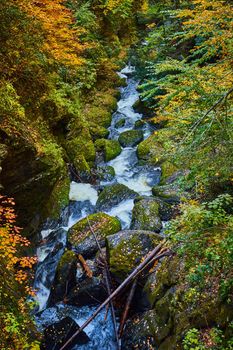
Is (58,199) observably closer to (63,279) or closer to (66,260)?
(66,260)

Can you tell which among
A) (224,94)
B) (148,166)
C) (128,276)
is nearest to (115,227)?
(128,276)

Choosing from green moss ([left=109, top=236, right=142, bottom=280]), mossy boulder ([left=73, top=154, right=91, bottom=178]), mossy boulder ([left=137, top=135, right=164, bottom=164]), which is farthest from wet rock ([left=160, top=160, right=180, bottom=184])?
green moss ([left=109, top=236, right=142, bottom=280])

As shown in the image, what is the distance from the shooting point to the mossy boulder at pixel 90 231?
9.16 metres

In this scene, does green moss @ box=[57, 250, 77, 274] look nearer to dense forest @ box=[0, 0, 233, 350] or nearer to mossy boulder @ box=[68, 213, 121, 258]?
dense forest @ box=[0, 0, 233, 350]

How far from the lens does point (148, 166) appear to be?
536 inches

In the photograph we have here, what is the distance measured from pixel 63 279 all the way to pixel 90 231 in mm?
1859

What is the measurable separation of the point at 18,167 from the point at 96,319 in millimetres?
4193

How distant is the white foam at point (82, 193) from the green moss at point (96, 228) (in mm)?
1867

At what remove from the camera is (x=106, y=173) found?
13250 mm

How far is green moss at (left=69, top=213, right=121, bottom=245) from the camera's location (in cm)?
944

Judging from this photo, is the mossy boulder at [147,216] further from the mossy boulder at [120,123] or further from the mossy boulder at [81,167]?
the mossy boulder at [120,123]

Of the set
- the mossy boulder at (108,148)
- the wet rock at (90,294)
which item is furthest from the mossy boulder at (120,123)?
the wet rock at (90,294)

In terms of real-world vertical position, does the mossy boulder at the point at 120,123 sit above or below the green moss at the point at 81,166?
below

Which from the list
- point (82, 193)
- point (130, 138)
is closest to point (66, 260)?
point (82, 193)
